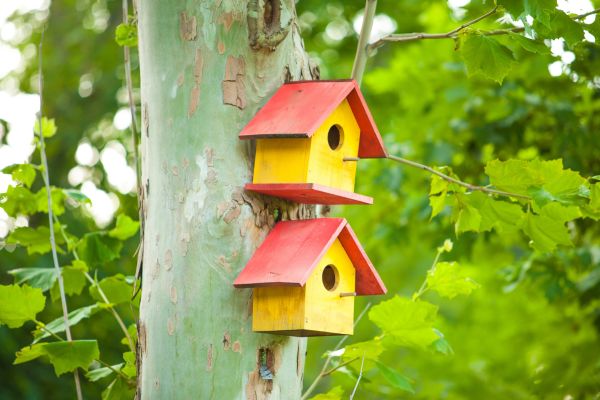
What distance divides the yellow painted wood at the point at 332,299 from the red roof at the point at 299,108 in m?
0.39

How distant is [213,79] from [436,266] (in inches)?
Answer: 43.4

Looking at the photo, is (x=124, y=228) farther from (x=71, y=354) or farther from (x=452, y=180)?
(x=452, y=180)

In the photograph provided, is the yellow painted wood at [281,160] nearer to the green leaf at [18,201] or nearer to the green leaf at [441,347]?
the green leaf at [441,347]

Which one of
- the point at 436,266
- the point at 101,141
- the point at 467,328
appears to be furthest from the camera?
the point at 467,328

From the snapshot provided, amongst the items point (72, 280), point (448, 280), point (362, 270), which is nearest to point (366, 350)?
point (362, 270)

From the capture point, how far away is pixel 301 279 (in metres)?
2.29

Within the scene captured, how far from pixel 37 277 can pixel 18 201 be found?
31 cm

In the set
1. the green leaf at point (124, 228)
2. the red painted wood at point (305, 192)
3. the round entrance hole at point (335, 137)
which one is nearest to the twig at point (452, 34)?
the round entrance hole at point (335, 137)

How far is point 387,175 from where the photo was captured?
6156mm

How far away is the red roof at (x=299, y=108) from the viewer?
2377 millimetres

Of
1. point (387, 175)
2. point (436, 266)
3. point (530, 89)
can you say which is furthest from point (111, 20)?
point (436, 266)

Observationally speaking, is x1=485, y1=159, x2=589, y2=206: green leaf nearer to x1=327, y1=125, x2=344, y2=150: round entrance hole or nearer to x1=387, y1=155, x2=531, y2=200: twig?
x1=387, y1=155, x2=531, y2=200: twig

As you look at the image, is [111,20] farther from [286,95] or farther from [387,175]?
[286,95]

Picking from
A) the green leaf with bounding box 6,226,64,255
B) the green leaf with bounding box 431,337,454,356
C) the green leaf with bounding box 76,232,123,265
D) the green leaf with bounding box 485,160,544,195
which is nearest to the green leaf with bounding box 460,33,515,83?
the green leaf with bounding box 485,160,544,195
